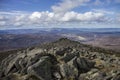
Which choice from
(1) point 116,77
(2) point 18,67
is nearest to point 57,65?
(2) point 18,67

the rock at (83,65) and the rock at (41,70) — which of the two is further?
the rock at (83,65)

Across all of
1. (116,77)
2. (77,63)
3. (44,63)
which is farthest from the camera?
(77,63)

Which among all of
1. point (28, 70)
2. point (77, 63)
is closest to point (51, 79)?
point (28, 70)

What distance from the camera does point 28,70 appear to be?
47.4 metres

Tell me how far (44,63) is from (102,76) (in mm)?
14684

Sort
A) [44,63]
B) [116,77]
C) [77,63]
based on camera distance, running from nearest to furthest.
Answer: [116,77], [44,63], [77,63]

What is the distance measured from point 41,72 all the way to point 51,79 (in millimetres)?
3030

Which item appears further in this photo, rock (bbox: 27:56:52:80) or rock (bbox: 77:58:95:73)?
rock (bbox: 77:58:95:73)

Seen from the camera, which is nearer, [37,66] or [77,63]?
[37,66]

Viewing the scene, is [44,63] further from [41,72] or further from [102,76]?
A: [102,76]

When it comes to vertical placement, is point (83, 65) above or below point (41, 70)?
below

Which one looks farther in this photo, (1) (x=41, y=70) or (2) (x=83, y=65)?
(2) (x=83, y=65)

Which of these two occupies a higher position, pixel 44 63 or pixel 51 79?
pixel 44 63

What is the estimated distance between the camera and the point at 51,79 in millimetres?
46125
